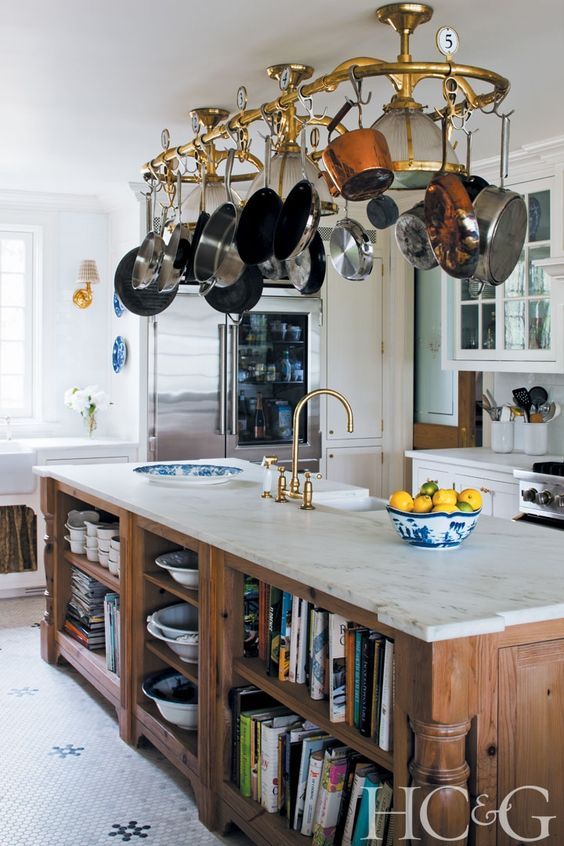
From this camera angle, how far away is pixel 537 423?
493 cm

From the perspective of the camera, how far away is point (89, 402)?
5.73 m

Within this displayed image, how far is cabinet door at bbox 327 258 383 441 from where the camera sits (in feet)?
19.6

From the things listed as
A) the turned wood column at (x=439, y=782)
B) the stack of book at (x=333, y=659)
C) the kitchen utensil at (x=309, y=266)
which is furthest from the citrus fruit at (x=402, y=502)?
the kitchen utensil at (x=309, y=266)

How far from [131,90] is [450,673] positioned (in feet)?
8.79

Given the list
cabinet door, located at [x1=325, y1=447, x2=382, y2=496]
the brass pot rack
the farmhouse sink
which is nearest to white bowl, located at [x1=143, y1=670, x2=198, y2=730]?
the brass pot rack

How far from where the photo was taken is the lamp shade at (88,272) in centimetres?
581

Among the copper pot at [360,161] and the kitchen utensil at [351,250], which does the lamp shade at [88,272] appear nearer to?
the kitchen utensil at [351,250]

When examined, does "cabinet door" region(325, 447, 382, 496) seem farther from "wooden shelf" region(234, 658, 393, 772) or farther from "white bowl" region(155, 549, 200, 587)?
"wooden shelf" region(234, 658, 393, 772)

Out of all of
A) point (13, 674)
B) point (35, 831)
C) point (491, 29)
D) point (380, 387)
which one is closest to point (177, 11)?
point (491, 29)

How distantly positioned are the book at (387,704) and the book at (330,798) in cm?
23

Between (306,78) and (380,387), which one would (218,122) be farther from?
(380,387)

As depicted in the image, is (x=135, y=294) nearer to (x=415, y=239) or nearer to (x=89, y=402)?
(x=415, y=239)

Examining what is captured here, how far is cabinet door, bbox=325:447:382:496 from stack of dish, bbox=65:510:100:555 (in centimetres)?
223

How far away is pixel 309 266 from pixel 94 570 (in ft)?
4.83
